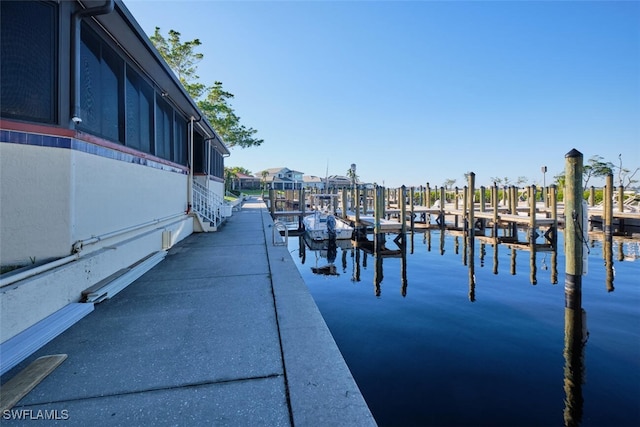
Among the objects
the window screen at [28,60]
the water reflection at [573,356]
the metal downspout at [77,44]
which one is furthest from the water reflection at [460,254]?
the window screen at [28,60]

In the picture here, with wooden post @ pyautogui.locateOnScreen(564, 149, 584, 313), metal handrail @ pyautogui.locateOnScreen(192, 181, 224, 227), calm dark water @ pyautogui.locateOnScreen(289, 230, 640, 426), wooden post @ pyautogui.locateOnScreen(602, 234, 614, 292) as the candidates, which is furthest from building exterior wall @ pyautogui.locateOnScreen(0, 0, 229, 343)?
wooden post @ pyautogui.locateOnScreen(602, 234, 614, 292)

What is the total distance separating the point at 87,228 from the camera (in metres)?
3.91

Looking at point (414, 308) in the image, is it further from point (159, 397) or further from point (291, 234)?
point (291, 234)

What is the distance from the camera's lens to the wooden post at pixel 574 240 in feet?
17.4

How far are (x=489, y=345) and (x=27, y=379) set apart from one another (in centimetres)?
552

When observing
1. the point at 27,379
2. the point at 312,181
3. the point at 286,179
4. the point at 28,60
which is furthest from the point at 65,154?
the point at 312,181

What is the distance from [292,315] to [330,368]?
109 cm

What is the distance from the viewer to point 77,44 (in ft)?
12.1

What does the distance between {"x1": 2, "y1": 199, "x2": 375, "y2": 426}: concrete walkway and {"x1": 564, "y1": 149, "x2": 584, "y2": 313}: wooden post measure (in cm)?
467

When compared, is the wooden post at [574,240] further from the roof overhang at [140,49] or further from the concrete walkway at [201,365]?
the roof overhang at [140,49]

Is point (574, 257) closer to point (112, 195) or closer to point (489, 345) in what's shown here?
point (489, 345)

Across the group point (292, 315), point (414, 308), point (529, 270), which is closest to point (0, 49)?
point (292, 315)

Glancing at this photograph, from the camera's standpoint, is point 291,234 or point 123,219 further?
point 291,234

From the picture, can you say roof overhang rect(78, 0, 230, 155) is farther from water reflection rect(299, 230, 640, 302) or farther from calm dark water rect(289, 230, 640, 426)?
water reflection rect(299, 230, 640, 302)
